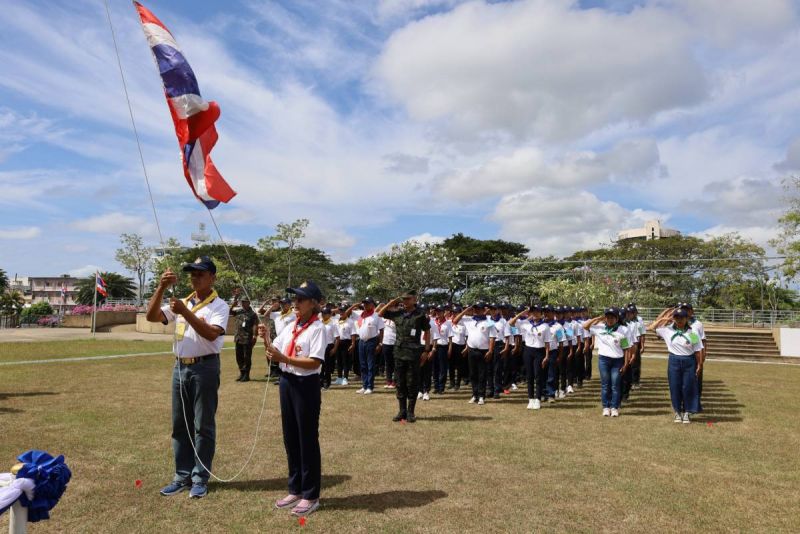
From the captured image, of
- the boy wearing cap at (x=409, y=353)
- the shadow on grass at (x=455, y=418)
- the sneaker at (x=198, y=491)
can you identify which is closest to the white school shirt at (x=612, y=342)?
the shadow on grass at (x=455, y=418)

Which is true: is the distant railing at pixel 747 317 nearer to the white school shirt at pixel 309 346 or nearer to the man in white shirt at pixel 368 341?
the man in white shirt at pixel 368 341

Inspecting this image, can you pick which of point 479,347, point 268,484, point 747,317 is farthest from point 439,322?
point 747,317

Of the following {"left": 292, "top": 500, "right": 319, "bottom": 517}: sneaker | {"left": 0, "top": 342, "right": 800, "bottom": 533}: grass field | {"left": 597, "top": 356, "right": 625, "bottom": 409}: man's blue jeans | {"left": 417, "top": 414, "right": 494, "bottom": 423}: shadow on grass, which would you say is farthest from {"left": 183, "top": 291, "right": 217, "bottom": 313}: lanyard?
{"left": 597, "top": 356, "right": 625, "bottom": 409}: man's blue jeans

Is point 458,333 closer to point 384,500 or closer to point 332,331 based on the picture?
point 332,331

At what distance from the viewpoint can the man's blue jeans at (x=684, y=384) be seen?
900 centimetres

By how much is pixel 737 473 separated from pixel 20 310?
65792 millimetres

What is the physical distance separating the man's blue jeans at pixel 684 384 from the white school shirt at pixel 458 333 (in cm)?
438

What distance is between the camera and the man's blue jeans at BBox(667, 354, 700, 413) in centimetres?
900

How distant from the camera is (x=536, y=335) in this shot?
10.3 m

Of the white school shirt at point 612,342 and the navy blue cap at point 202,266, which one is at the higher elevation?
the navy blue cap at point 202,266

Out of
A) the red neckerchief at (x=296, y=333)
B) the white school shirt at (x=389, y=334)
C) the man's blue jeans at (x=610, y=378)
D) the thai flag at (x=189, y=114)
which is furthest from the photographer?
the white school shirt at (x=389, y=334)

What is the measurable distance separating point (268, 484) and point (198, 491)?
A: 2.33 ft

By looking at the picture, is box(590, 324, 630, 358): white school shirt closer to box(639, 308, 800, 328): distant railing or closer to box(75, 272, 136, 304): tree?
box(639, 308, 800, 328): distant railing

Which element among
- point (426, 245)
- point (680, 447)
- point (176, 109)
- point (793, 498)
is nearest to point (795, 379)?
point (680, 447)
